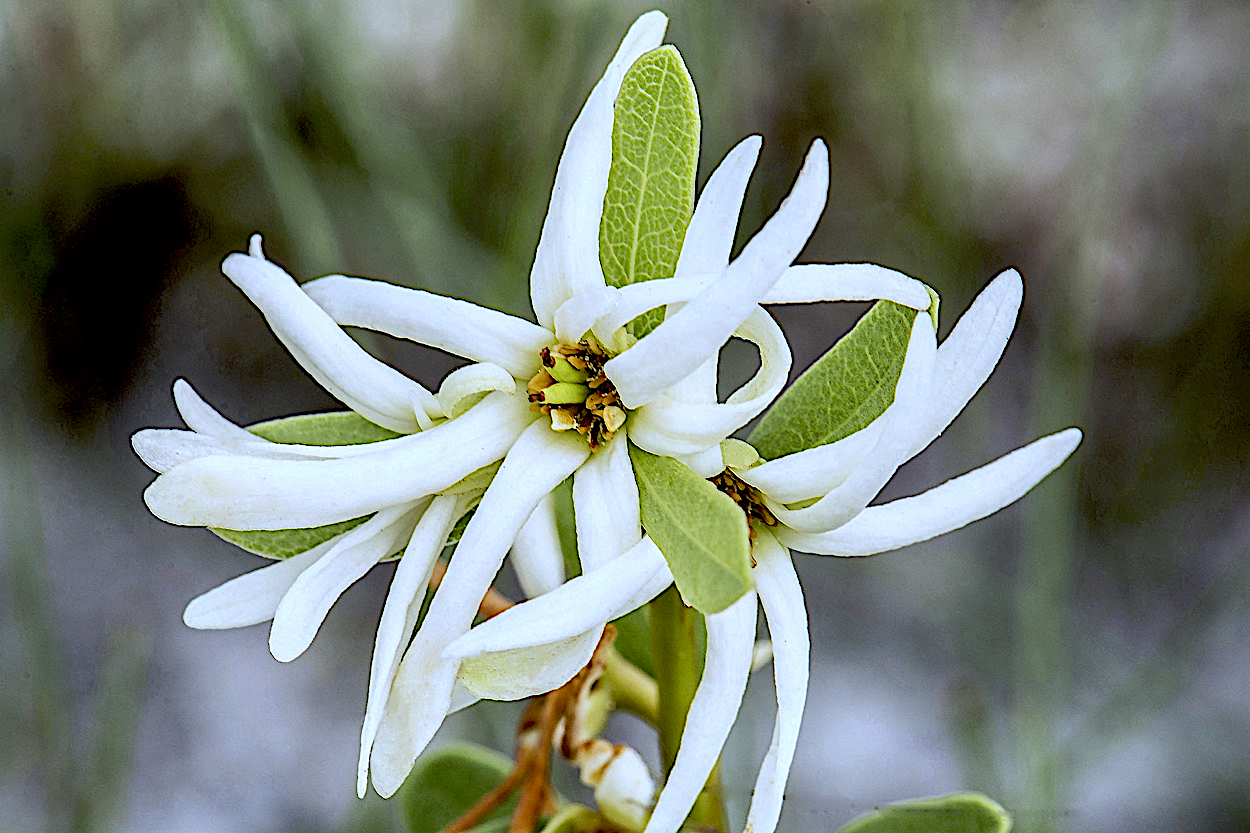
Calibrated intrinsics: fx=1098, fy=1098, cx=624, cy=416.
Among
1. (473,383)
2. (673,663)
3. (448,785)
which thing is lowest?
(448,785)

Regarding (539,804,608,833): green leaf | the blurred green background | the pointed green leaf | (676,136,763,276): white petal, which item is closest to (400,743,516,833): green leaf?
(539,804,608,833): green leaf

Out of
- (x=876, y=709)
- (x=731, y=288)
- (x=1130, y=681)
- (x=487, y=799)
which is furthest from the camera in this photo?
(x=876, y=709)

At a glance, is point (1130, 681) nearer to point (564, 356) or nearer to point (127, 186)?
point (564, 356)

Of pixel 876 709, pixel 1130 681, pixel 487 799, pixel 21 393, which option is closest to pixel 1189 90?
pixel 1130 681

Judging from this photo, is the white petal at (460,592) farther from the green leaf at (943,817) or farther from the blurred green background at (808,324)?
the blurred green background at (808,324)

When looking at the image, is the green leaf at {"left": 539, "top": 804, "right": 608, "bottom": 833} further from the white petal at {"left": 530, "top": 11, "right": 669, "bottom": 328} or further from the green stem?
the white petal at {"left": 530, "top": 11, "right": 669, "bottom": 328}

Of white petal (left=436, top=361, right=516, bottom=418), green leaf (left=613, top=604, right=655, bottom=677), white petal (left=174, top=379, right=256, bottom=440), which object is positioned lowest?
green leaf (left=613, top=604, right=655, bottom=677)

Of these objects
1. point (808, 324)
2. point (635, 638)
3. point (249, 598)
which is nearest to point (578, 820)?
point (635, 638)

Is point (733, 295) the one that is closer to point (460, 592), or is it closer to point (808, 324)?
point (460, 592)
